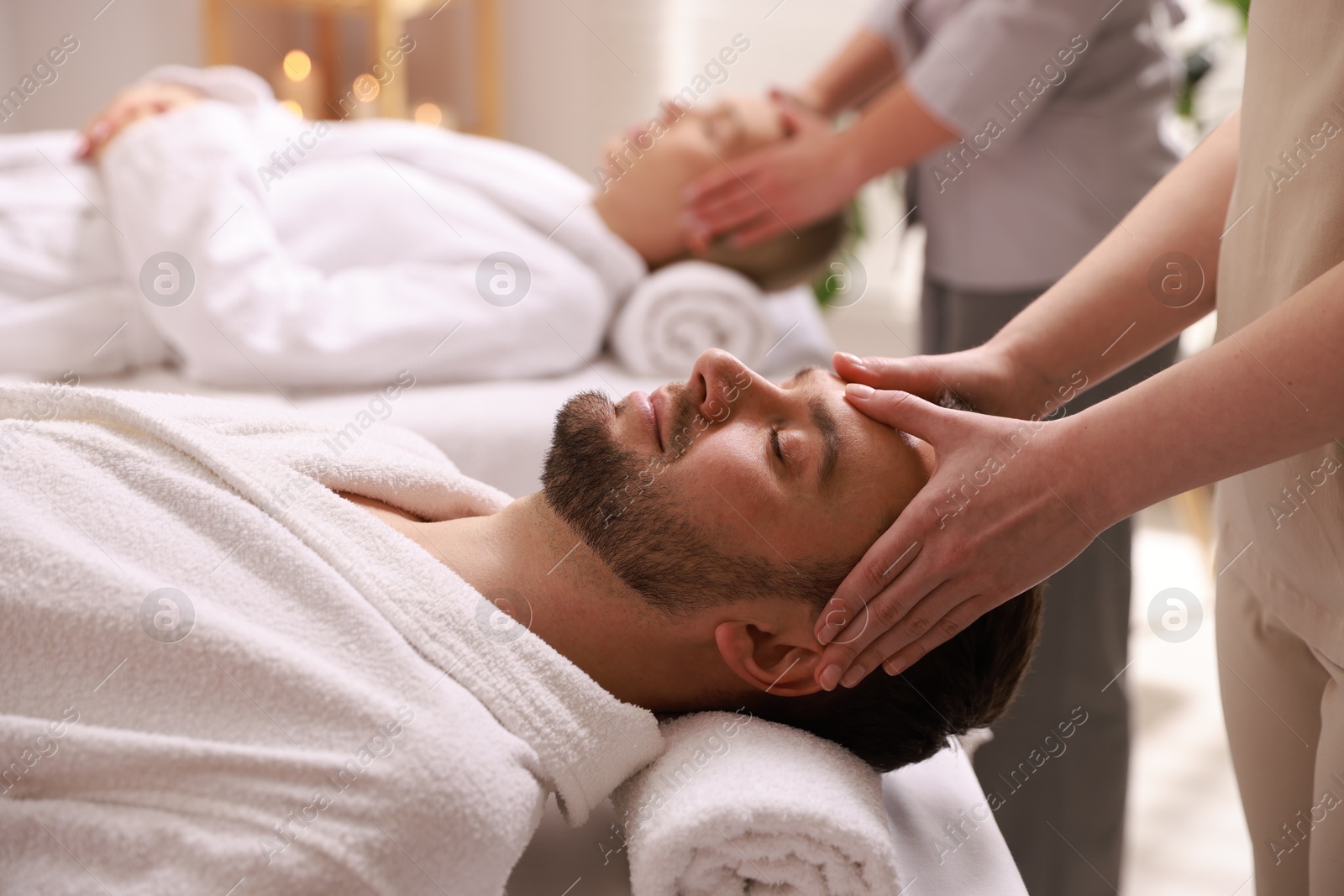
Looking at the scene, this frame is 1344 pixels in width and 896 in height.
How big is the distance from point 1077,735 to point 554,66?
2.73 m

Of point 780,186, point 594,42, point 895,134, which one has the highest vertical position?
point 594,42

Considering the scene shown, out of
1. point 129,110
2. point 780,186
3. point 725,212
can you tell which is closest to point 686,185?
point 725,212

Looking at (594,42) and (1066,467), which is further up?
(594,42)

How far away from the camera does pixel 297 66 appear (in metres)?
3.33

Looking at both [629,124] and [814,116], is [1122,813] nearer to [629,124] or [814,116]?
[814,116]

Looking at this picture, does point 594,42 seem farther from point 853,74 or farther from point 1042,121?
point 1042,121

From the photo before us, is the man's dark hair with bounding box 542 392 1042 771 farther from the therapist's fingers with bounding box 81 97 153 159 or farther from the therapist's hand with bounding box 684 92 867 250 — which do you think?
the therapist's fingers with bounding box 81 97 153 159

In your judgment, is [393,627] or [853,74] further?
[853,74]

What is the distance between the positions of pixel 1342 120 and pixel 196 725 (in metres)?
0.98

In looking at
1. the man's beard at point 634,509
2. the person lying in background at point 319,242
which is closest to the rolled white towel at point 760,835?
the man's beard at point 634,509

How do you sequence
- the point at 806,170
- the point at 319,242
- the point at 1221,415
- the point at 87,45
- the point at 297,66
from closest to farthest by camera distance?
the point at 1221,415 < the point at 806,170 < the point at 319,242 < the point at 87,45 < the point at 297,66

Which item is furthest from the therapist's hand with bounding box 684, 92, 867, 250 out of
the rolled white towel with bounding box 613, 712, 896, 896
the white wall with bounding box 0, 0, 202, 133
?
the white wall with bounding box 0, 0, 202, 133

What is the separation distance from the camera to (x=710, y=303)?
80.4 inches

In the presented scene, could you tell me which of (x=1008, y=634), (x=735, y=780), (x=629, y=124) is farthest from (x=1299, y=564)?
(x=629, y=124)
